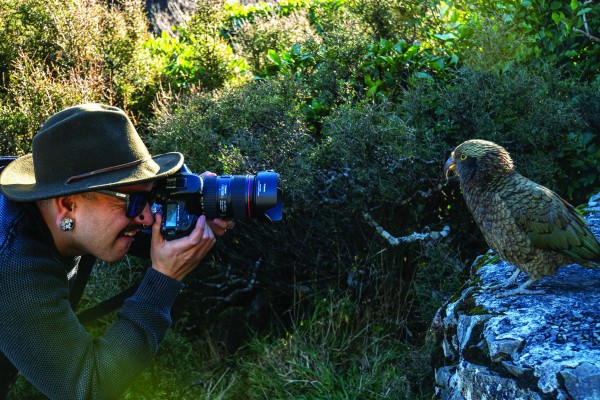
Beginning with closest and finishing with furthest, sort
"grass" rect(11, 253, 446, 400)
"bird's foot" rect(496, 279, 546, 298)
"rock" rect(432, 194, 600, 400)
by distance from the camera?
"rock" rect(432, 194, 600, 400), "bird's foot" rect(496, 279, 546, 298), "grass" rect(11, 253, 446, 400)

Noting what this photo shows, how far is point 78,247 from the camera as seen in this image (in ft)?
8.91

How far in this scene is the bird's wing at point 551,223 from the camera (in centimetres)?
294

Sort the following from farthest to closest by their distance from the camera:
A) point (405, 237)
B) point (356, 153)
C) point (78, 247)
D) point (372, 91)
Result: point (372, 91), point (405, 237), point (356, 153), point (78, 247)

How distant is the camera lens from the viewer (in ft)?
9.54

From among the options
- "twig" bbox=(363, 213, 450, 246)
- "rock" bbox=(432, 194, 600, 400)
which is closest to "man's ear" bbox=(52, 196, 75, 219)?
"rock" bbox=(432, 194, 600, 400)

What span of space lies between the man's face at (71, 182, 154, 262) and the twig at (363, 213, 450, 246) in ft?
6.05

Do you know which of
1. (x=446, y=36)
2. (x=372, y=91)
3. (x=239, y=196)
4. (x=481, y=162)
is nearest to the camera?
(x=239, y=196)

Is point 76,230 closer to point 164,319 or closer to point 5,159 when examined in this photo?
point 164,319

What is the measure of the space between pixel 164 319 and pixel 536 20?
3761 mm

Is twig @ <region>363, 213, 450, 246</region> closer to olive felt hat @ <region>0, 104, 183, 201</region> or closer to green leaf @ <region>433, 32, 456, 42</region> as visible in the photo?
green leaf @ <region>433, 32, 456, 42</region>

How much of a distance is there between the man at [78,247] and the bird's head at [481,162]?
130cm

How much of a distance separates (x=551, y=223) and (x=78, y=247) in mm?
1986

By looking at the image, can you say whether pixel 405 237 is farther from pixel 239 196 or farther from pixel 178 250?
pixel 178 250

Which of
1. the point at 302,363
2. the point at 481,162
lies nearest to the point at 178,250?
the point at 481,162
